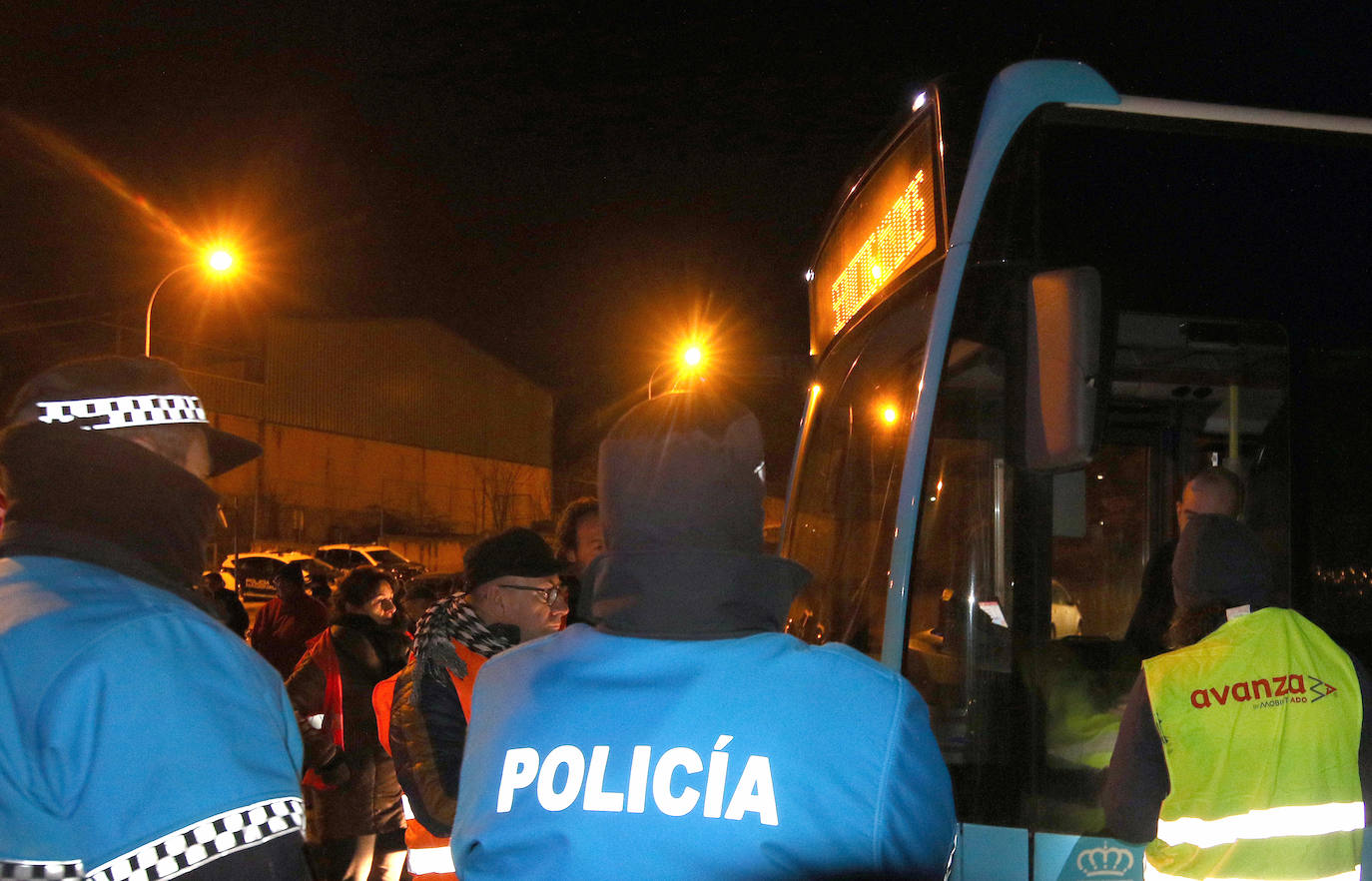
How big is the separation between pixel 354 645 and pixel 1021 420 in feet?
13.7

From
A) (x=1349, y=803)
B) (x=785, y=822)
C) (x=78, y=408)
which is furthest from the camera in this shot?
(x=1349, y=803)

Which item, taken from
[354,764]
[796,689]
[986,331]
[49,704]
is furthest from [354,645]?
[796,689]

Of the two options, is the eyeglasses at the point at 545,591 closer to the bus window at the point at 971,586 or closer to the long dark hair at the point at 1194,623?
the bus window at the point at 971,586

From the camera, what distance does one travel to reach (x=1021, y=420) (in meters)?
2.96

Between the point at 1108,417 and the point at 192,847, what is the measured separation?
249 centimetres

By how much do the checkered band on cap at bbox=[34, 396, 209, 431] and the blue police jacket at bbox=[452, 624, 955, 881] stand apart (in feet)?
2.87

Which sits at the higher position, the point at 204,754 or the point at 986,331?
the point at 986,331

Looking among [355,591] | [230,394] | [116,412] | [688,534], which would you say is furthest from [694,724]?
[230,394]

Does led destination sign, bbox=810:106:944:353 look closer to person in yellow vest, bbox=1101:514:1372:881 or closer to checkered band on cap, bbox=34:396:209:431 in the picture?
person in yellow vest, bbox=1101:514:1372:881

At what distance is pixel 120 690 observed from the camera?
158 cm

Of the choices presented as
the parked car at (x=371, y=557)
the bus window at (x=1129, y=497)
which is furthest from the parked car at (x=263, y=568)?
the bus window at (x=1129, y=497)

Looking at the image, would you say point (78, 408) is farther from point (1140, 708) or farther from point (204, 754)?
point (1140, 708)

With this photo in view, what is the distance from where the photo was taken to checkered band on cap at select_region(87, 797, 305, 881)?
1530 millimetres

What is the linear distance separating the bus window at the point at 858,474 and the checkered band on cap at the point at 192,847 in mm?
2011
